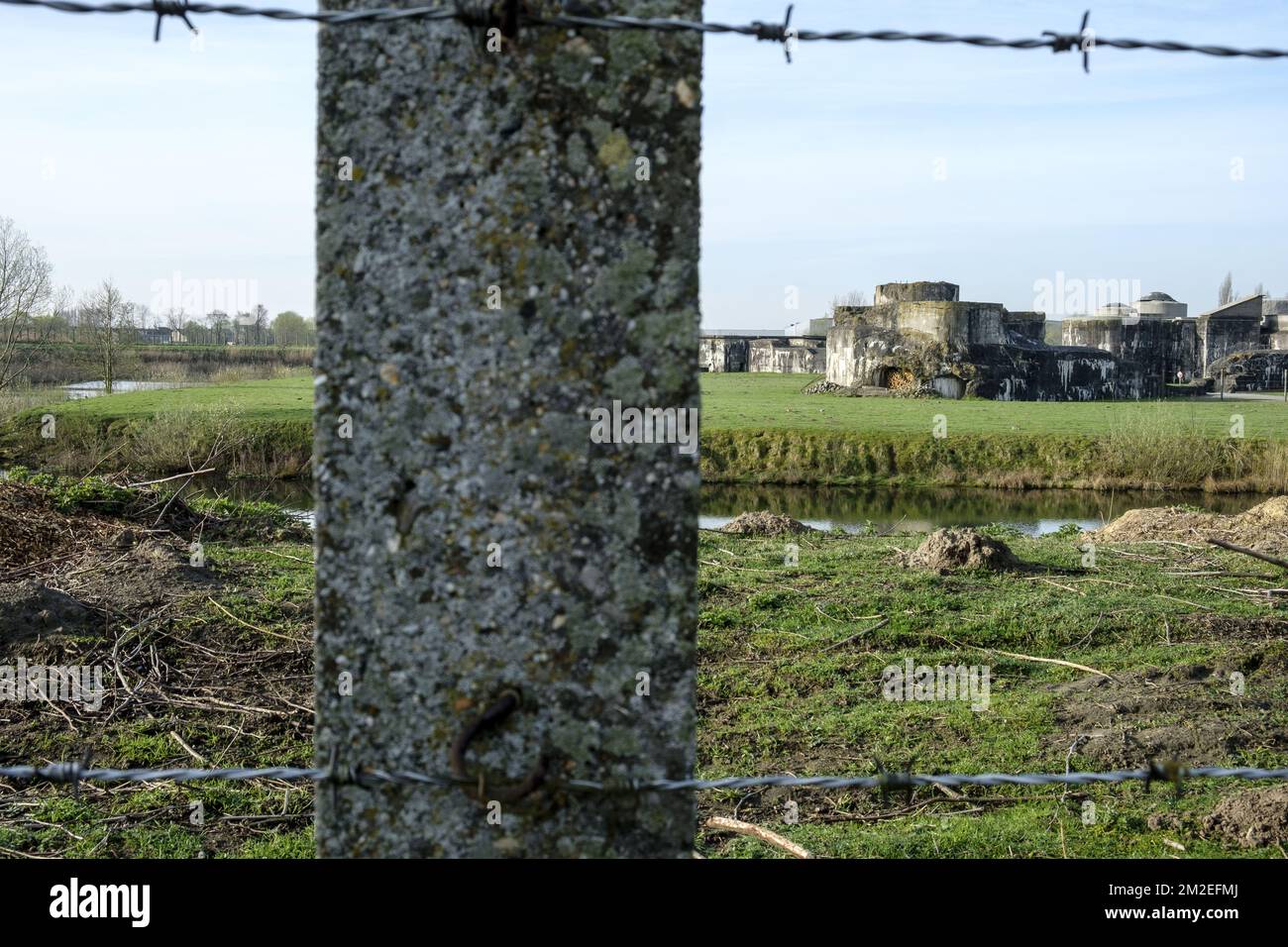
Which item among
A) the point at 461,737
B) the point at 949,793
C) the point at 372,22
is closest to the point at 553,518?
the point at 461,737

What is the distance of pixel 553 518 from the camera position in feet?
7.09

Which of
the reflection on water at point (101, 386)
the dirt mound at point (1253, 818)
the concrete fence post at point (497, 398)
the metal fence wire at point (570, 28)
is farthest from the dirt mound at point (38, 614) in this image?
the reflection on water at point (101, 386)

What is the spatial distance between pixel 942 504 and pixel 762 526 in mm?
14101

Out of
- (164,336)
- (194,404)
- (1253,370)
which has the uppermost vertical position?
(164,336)

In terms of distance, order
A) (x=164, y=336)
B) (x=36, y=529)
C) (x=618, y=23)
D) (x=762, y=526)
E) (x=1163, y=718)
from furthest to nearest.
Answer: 1. (x=164, y=336)
2. (x=762, y=526)
3. (x=36, y=529)
4. (x=1163, y=718)
5. (x=618, y=23)

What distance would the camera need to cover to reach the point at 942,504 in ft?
91.8

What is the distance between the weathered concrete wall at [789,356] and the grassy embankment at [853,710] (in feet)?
187

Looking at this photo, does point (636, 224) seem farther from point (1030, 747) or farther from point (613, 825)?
point (1030, 747)

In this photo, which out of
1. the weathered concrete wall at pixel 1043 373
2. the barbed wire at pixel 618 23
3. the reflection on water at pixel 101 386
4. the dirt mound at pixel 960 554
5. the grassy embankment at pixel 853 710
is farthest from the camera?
the reflection on water at pixel 101 386

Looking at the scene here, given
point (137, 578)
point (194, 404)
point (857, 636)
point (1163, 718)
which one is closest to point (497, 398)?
point (1163, 718)

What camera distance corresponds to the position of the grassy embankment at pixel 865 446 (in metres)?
29.8

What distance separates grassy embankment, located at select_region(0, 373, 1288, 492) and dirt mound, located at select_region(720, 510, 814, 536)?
51.9 ft

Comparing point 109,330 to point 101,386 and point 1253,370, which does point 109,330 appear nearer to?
point 101,386

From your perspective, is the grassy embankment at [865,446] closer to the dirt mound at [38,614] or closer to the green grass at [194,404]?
the green grass at [194,404]
